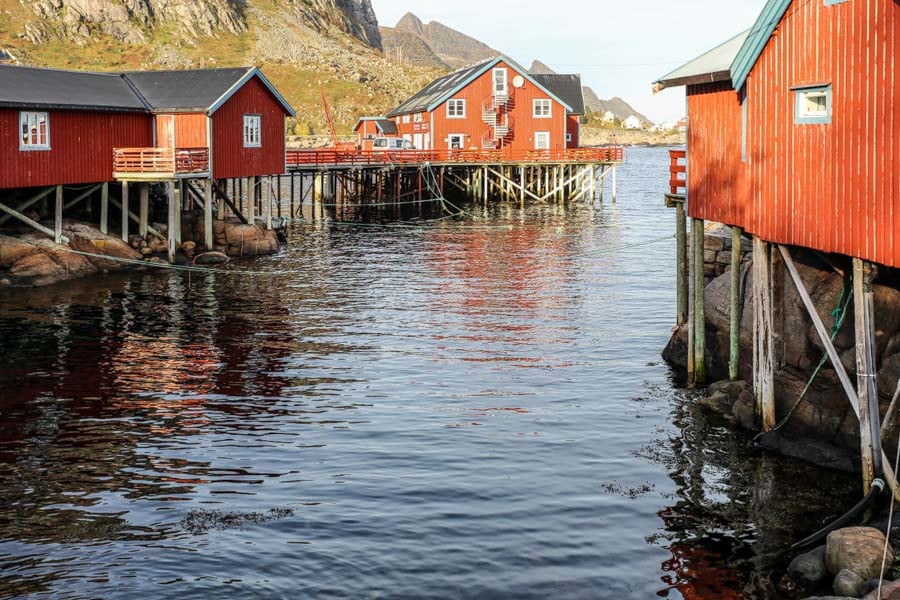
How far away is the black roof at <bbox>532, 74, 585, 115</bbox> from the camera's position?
274 feet

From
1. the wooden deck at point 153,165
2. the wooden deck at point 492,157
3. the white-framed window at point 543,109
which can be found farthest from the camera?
the white-framed window at point 543,109

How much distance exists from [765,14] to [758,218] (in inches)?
144

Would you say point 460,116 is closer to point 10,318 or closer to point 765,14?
point 10,318

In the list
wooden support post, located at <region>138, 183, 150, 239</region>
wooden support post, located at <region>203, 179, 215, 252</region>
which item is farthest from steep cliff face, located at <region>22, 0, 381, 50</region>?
wooden support post, located at <region>138, 183, 150, 239</region>

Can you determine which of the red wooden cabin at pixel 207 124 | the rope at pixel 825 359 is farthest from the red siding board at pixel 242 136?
the rope at pixel 825 359

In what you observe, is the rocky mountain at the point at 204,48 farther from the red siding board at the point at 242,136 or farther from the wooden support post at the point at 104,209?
the wooden support post at the point at 104,209

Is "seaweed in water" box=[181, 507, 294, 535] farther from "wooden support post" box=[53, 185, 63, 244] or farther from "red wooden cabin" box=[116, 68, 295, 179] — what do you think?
"red wooden cabin" box=[116, 68, 295, 179]

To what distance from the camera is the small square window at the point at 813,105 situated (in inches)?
653

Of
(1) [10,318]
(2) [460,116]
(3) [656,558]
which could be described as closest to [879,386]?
(3) [656,558]

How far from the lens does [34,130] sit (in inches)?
1460

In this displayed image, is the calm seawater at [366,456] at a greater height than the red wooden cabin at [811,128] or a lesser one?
lesser

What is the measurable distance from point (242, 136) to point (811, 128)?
3380 centimetres

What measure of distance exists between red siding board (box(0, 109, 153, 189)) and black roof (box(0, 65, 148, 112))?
1.44 feet

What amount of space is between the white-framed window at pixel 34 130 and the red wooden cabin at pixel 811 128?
79.8ft
